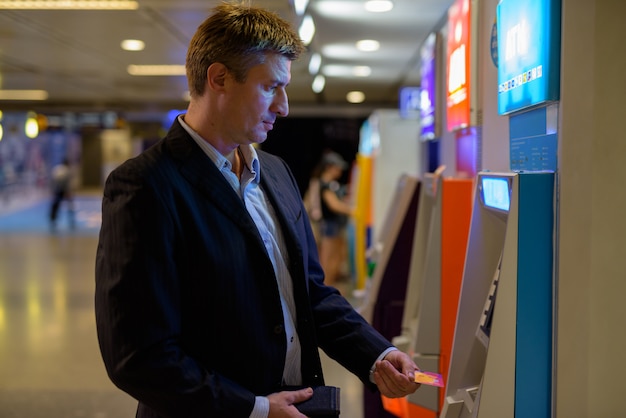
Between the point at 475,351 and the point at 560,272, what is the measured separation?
0.47 m

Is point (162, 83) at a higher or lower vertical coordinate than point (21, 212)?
higher

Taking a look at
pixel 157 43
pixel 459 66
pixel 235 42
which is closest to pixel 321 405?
pixel 235 42

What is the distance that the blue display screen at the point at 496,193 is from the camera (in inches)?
69.2

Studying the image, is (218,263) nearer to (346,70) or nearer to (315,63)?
(315,63)

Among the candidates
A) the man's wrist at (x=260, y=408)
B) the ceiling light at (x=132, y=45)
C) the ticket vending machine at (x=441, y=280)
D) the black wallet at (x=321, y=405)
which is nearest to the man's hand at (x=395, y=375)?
the black wallet at (x=321, y=405)

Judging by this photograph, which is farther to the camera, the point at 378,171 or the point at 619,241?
the point at 378,171

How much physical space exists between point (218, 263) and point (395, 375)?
20.9 inches

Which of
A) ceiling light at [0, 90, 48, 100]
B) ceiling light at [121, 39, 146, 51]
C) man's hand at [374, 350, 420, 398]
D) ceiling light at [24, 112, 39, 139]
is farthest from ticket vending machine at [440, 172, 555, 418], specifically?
ceiling light at [24, 112, 39, 139]

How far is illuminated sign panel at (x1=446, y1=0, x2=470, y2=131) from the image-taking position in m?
2.56

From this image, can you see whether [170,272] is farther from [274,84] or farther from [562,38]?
[562,38]

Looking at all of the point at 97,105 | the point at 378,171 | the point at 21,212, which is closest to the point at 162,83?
the point at 97,105

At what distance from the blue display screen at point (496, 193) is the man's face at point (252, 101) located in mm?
641

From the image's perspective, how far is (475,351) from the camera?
2000mm

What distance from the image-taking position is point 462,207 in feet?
8.66
